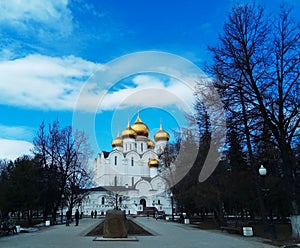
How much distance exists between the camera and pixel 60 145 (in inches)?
1465

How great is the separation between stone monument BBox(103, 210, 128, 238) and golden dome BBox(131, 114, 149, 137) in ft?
228

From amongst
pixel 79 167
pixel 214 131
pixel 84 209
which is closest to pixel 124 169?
pixel 84 209

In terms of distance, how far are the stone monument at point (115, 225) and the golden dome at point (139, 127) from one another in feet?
228

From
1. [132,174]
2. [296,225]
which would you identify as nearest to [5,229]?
[296,225]

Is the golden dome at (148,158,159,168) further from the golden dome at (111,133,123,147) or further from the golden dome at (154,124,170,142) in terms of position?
the golden dome at (111,133,123,147)

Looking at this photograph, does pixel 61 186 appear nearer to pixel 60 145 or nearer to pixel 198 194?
pixel 60 145

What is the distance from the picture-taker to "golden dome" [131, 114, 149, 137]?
3393 inches

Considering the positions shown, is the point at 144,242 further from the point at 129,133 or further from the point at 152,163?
the point at 129,133

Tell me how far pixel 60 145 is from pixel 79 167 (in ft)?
13.0

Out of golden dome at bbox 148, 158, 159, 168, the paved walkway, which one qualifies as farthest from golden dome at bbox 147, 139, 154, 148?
the paved walkway

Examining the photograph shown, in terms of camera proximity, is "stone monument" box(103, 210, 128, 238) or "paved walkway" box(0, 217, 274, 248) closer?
"paved walkway" box(0, 217, 274, 248)

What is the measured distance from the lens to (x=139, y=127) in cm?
8612

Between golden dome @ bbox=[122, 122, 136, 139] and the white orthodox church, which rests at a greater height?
golden dome @ bbox=[122, 122, 136, 139]

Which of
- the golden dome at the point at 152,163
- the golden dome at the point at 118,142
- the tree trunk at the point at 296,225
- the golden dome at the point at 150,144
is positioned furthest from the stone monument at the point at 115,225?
the golden dome at the point at 150,144
